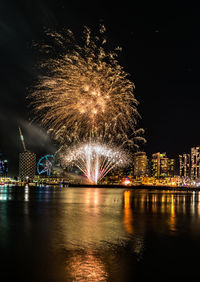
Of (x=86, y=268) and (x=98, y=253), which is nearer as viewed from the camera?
(x=86, y=268)

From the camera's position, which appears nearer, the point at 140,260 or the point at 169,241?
the point at 140,260

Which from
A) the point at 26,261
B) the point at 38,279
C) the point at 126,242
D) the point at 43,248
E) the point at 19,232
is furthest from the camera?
the point at 19,232

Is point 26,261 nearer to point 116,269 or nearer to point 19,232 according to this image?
point 116,269

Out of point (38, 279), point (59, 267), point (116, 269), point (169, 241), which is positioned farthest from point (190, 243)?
point (38, 279)

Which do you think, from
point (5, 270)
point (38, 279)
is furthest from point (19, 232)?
point (38, 279)

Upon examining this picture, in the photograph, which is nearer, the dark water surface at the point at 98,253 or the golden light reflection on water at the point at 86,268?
the golden light reflection on water at the point at 86,268

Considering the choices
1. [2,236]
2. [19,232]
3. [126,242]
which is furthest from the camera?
[19,232]

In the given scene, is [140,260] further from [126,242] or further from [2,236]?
[2,236]

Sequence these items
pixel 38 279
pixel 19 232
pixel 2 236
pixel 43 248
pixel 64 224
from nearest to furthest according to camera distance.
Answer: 1. pixel 38 279
2. pixel 43 248
3. pixel 2 236
4. pixel 19 232
5. pixel 64 224

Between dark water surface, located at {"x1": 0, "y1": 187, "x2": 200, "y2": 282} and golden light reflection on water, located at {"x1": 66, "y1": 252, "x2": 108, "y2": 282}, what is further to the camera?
dark water surface, located at {"x1": 0, "y1": 187, "x2": 200, "y2": 282}
